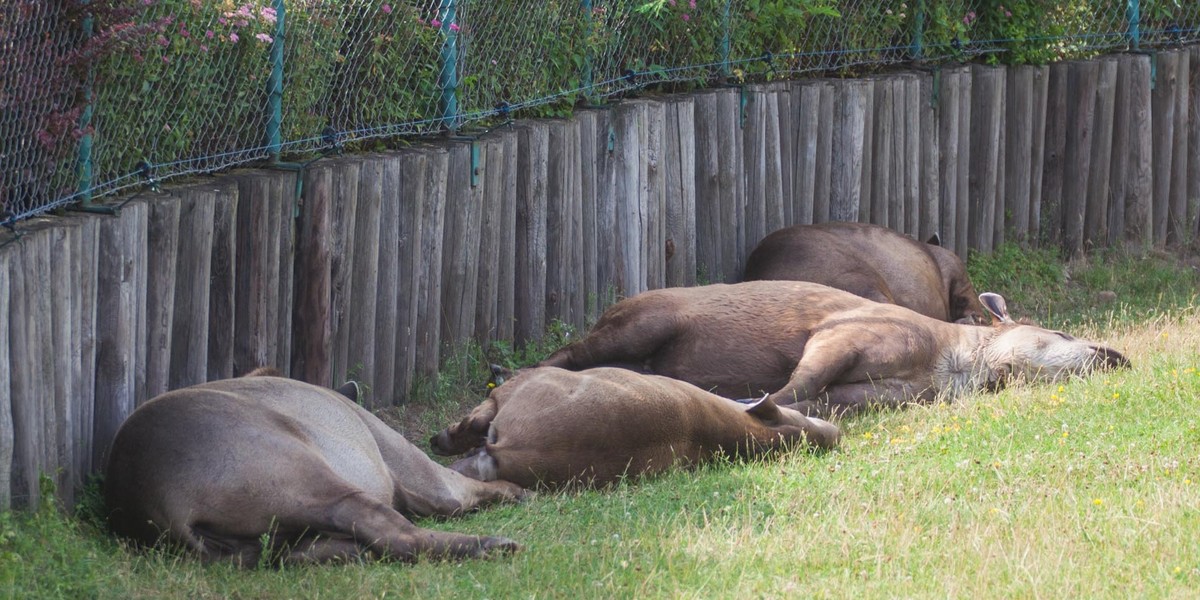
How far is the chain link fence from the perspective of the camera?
22.7 feet

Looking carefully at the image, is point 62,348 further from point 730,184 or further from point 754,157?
point 754,157

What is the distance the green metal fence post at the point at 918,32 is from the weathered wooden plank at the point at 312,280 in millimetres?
6400

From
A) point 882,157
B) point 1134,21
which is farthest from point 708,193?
point 1134,21

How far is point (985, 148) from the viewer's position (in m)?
13.5

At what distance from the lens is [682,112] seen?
11109 mm

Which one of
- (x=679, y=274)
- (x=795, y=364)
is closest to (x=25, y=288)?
(x=795, y=364)

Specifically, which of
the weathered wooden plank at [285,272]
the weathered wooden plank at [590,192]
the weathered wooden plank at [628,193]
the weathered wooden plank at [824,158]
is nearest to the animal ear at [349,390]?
the weathered wooden plank at [285,272]

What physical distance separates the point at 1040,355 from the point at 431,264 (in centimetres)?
384

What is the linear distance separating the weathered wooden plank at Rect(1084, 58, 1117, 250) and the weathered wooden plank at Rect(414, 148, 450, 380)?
291 inches

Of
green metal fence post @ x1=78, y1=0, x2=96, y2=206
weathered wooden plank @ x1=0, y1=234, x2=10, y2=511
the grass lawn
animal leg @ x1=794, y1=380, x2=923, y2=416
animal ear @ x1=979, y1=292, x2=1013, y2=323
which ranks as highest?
green metal fence post @ x1=78, y1=0, x2=96, y2=206

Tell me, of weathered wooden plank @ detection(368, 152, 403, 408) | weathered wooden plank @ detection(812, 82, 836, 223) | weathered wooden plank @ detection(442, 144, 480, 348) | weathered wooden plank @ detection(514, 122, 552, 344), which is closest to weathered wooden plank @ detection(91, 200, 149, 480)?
weathered wooden plank @ detection(368, 152, 403, 408)

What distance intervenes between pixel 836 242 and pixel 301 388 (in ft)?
17.7

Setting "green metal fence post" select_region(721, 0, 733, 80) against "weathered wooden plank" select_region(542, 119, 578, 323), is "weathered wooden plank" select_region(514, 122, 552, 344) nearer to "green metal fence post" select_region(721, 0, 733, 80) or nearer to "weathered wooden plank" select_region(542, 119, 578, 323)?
"weathered wooden plank" select_region(542, 119, 578, 323)

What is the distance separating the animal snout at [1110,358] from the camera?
30.2 ft
